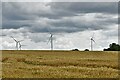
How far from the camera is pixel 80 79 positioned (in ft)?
97.5

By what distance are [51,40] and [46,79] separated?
6286 centimetres

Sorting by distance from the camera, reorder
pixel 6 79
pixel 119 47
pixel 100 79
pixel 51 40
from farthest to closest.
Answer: pixel 119 47 < pixel 51 40 < pixel 100 79 < pixel 6 79

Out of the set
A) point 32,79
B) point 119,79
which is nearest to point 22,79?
point 32,79

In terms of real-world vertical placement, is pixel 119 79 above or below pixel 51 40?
below

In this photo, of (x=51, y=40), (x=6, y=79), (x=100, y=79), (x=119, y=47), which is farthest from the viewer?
(x=119, y=47)

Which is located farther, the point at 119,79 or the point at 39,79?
the point at 119,79

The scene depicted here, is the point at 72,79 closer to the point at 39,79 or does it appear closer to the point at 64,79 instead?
the point at 64,79

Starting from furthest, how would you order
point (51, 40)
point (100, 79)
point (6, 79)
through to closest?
1. point (51, 40)
2. point (100, 79)
3. point (6, 79)

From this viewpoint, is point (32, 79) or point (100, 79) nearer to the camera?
point (32, 79)

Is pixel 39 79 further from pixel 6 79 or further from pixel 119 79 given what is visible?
pixel 119 79

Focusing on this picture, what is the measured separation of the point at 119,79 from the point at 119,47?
139954mm

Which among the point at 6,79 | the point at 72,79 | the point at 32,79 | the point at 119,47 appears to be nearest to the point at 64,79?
the point at 72,79

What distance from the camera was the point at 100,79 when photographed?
3102cm

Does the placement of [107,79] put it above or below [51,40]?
below
